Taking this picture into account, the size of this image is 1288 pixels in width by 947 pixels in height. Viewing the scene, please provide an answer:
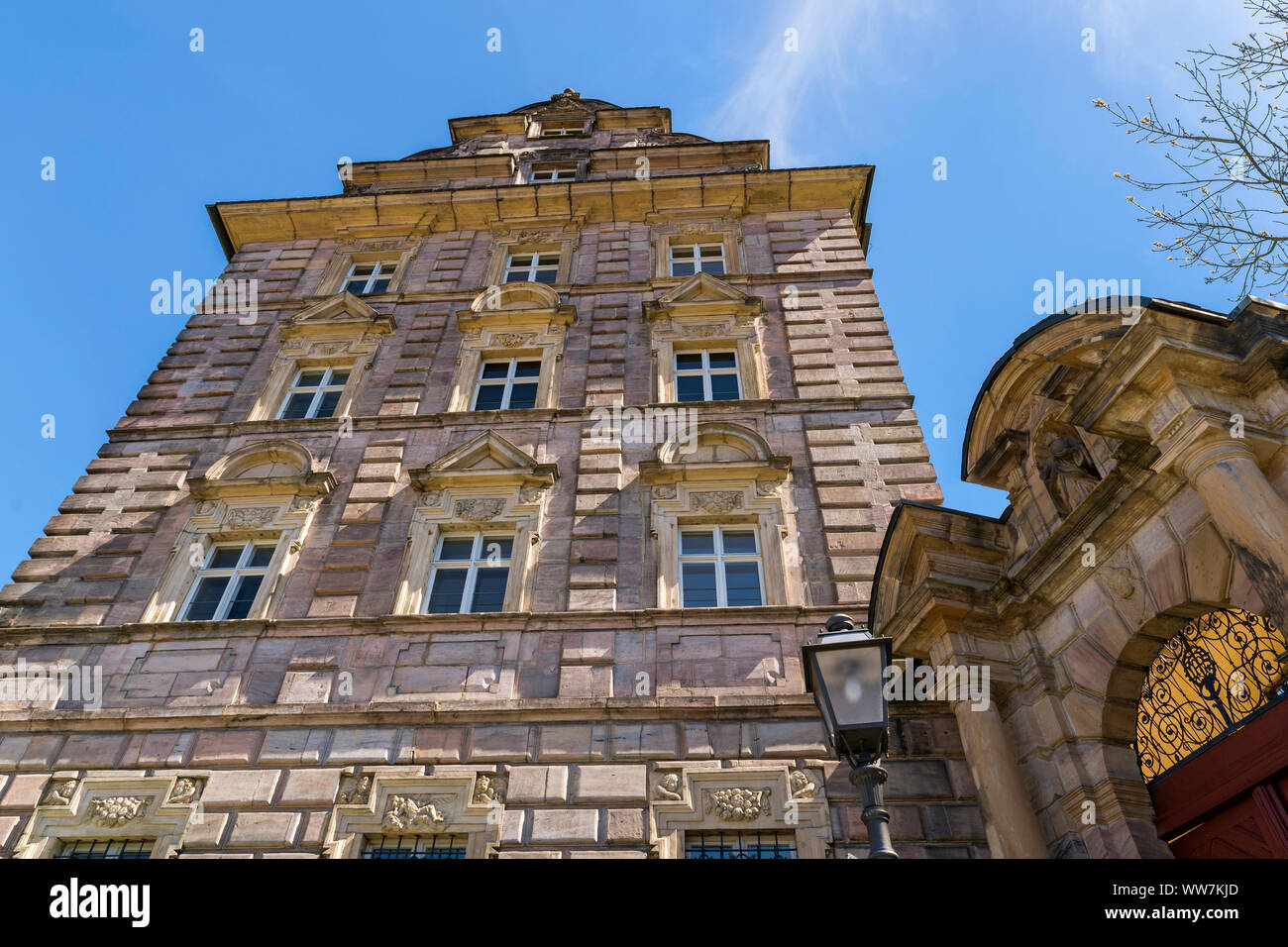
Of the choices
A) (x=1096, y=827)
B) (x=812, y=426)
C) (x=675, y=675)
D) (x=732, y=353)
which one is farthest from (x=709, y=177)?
(x=1096, y=827)

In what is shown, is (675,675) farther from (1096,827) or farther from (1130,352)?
(1130,352)

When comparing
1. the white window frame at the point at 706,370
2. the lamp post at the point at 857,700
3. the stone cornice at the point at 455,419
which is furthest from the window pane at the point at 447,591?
the lamp post at the point at 857,700

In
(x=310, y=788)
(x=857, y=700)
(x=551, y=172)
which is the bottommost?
(x=857, y=700)

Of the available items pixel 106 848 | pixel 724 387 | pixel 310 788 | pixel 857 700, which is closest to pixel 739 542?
pixel 724 387

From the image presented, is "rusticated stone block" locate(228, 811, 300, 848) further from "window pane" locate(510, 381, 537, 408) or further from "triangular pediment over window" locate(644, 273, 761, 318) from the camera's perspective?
"triangular pediment over window" locate(644, 273, 761, 318)

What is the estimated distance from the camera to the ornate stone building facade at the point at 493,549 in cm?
1119

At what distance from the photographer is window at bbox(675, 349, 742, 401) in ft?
58.3

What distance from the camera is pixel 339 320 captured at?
20.0m

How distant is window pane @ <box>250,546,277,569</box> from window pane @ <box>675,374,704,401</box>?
757cm

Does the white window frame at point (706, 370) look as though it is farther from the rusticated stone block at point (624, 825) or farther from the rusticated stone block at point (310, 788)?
the rusticated stone block at point (310, 788)

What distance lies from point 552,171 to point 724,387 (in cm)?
1193

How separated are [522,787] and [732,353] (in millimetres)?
10296

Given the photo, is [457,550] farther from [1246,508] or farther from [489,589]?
[1246,508]

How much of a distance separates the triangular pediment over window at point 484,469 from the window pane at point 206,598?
3.37m
